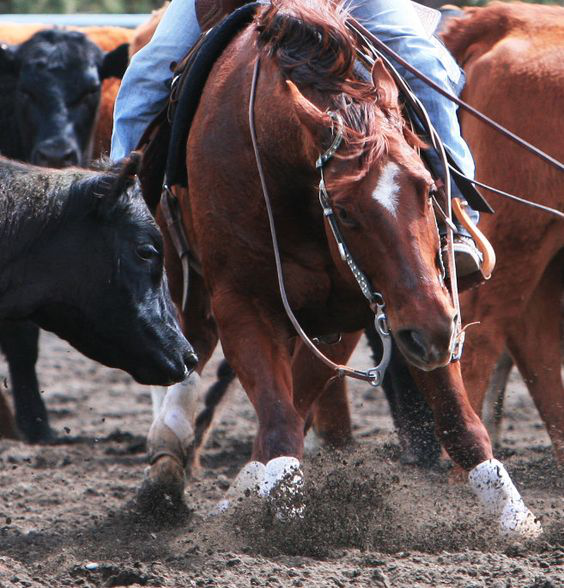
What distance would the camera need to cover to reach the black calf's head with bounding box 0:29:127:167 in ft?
25.6

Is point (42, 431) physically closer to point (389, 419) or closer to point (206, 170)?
point (389, 419)

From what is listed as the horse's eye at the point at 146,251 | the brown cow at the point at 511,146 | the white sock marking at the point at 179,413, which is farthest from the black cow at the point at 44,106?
the horse's eye at the point at 146,251

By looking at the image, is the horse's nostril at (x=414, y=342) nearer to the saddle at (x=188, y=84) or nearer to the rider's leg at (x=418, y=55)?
the rider's leg at (x=418, y=55)

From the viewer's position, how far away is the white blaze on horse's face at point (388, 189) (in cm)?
396

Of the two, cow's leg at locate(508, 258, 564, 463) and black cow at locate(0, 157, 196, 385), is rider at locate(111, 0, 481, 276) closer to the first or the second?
black cow at locate(0, 157, 196, 385)

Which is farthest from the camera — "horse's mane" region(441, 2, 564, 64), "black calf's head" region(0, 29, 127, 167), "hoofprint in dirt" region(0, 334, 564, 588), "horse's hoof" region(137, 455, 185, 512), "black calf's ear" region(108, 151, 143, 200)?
"black calf's head" region(0, 29, 127, 167)

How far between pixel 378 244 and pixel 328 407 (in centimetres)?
272

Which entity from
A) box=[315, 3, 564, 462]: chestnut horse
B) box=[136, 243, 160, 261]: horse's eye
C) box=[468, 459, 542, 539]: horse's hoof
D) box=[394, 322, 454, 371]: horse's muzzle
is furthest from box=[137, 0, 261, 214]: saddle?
box=[468, 459, 542, 539]: horse's hoof

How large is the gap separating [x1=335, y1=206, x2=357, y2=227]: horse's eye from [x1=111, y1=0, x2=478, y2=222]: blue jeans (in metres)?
0.91

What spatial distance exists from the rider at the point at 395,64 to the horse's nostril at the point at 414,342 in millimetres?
678

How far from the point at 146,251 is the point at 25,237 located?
0.41 metres

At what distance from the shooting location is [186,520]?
17.0ft

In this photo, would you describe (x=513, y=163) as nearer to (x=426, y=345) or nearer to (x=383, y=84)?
(x=383, y=84)

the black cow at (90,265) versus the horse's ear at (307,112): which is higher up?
the horse's ear at (307,112)
